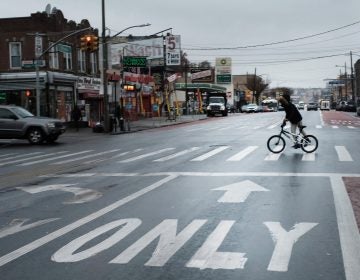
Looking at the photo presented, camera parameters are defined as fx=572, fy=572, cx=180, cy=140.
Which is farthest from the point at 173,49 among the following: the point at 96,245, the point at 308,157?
the point at 96,245

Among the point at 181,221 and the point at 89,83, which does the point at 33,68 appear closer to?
the point at 89,83

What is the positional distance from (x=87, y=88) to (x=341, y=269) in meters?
38.5

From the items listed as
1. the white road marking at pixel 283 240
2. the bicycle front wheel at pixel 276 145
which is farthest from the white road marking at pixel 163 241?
the bicycle front wheel at pixel 276 145

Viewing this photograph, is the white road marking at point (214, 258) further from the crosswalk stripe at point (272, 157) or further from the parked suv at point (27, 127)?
the parked suv at point (27, 127)

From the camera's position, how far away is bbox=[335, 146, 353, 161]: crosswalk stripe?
15909 millimetres

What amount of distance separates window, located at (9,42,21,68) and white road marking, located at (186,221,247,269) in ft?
110

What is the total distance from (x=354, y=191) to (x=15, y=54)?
3163 cm

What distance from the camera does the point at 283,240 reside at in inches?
266

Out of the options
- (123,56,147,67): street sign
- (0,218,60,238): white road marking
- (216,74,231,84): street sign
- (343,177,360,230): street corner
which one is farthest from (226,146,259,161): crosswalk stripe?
(216,74,231,84): street sign

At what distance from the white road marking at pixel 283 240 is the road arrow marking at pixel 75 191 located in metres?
3.62

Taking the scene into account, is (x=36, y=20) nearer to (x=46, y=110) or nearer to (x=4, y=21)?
(x=4, y=21)

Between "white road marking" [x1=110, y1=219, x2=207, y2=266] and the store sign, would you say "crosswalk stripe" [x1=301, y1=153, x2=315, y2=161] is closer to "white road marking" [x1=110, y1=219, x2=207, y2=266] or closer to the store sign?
"white road marking" [x1=110, y1=219, x2=207, y2=266]

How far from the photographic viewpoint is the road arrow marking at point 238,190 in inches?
378

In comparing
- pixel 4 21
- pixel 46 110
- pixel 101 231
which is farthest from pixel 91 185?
pixel 4 21
